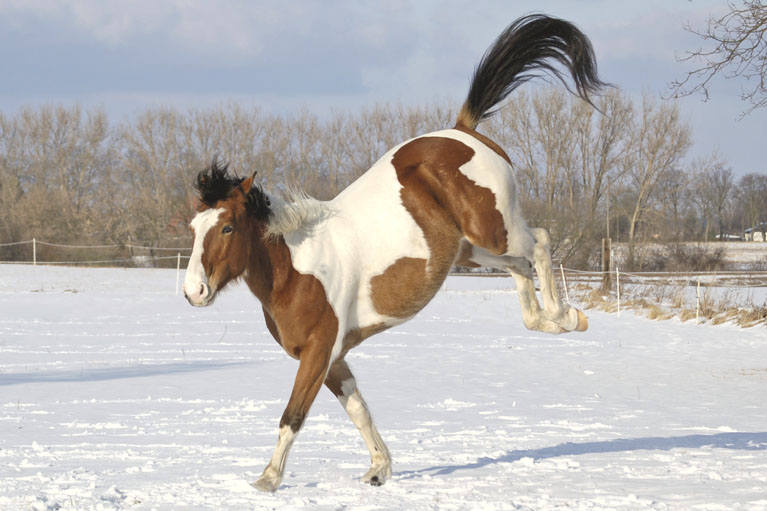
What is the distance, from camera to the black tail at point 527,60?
6000mm

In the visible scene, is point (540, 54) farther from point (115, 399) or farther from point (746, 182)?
point (746, 182)

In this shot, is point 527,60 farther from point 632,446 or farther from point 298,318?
point 632,446

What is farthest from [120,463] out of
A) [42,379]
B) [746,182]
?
[746,182]

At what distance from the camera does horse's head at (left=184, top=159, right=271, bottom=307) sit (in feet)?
15.5

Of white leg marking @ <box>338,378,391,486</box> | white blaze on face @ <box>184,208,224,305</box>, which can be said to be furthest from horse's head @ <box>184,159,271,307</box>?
white leg marking @ <box>338,378,391,486</box>

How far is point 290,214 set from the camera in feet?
17.2

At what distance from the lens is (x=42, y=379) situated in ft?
40.0

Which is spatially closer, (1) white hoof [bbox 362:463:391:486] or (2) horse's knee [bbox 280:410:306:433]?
(2) horse's knee [bbox 280:410:306:433]

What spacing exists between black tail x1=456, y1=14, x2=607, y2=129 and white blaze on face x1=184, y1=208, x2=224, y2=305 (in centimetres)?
215

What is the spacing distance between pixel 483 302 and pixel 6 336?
1475 centimetres

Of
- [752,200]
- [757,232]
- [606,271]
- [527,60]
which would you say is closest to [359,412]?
[527,60]

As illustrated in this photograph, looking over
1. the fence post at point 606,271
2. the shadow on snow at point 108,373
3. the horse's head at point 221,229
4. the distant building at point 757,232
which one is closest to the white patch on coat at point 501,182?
the horse's head at point 221,229

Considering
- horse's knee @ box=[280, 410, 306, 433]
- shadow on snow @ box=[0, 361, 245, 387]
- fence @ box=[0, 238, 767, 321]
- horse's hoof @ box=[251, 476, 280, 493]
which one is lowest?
shadow on snow @ box=[0, 361, 245, 387]

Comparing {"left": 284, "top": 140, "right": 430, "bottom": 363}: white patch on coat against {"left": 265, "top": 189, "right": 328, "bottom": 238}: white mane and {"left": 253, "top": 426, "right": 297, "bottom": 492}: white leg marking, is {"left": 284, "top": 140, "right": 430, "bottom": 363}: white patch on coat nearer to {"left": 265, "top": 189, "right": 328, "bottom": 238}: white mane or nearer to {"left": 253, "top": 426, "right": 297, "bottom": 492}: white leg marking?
{"left": 265, "top": 189, "right": 328, "bottom": 238}: white mane
